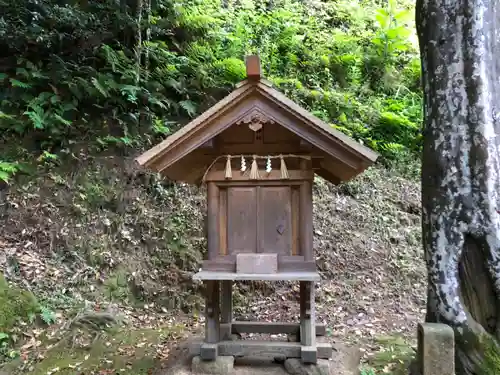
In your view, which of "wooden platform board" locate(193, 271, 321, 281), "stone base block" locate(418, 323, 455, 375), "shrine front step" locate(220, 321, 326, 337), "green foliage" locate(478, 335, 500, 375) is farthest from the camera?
"shrine front step" locate(220, 321, 326, 337)

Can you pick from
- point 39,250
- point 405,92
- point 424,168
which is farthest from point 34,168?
point 405,92

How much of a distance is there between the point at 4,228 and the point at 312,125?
214 inches

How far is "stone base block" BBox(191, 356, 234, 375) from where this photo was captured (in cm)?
443

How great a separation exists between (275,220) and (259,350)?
4.87 ft

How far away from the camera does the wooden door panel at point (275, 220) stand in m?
4.49

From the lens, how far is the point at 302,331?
461cm

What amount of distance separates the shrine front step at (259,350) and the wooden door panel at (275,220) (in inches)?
42.2

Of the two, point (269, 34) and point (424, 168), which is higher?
point (269, 34)

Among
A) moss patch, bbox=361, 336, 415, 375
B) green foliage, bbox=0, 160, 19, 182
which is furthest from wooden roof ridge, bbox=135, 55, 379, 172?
green foliage, bbox=0, 160, 19, 182

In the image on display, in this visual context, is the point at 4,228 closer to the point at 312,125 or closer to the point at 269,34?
the point at 312,125

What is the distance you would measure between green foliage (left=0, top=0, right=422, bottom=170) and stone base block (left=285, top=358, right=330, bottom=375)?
5.61 metres

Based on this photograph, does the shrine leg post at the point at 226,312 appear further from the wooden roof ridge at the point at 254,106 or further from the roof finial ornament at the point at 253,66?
the roof finial ornament at the point at 253,66

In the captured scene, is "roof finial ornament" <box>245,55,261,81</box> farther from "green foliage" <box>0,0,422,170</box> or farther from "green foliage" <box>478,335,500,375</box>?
"green foliage" <box>0,0,422,170</box>

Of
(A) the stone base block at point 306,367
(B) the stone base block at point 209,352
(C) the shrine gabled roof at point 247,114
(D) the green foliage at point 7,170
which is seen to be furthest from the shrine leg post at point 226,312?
(D) the green foliage at point 7,170
